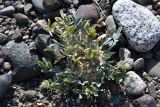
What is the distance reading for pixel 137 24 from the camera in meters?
3.84

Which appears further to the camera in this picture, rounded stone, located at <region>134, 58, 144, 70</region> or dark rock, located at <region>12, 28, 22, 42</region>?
dark rock, located at <region>12, 28, 22, 42</region>

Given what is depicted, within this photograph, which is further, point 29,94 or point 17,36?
point 17,36

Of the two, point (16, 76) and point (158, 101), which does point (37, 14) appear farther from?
point (158, 101)

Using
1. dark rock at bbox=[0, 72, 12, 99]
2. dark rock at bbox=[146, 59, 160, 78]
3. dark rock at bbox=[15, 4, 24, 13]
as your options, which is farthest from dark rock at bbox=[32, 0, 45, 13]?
dark rock at bbox=[146, 59, 160, 78]

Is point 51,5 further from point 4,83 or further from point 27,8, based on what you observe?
point 4,83

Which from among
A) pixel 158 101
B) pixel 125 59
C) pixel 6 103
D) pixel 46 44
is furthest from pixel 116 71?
pixel 6 103

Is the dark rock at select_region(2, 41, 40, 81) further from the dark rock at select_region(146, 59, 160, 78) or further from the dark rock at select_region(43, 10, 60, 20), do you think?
the dark rock at select_region(146, 59, 160, 78)

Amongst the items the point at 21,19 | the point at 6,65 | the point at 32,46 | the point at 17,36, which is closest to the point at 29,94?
the point at 6,65

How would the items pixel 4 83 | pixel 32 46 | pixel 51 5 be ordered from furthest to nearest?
pixel 51 5, pixel 32 46, pixel 4 83

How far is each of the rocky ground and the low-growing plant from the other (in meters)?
0.16

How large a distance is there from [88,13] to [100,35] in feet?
0.82

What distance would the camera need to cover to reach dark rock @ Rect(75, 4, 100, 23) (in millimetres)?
4016

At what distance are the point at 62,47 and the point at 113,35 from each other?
1.59 feet

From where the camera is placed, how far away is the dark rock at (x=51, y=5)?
405 centimetres
